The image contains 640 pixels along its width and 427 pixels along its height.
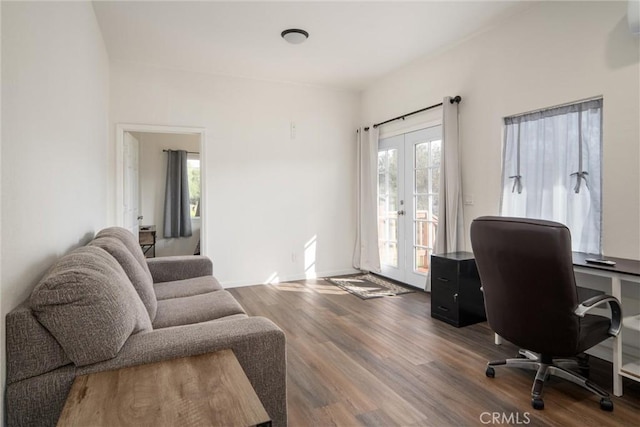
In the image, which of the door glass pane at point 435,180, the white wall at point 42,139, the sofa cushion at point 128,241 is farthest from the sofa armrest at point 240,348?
the door glass pane at point 435,180

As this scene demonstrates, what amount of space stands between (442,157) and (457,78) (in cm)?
86

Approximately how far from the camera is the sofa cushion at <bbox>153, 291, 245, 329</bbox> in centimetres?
203

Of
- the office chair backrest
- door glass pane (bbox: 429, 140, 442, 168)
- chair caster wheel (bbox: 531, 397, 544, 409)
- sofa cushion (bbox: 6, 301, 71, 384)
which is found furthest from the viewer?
door glass pane (bbox: 429, 140, 442, 168)

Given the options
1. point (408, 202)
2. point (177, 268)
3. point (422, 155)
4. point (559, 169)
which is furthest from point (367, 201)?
point (177, 268)

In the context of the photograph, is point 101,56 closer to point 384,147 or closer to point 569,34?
point 384,147

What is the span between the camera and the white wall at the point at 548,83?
2.46m

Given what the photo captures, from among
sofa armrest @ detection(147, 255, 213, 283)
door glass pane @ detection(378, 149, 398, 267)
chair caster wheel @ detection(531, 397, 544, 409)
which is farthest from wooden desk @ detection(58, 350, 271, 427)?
door glass pane @ detection(378, 149, 398, 267)

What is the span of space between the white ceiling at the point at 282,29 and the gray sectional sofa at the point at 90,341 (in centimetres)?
247

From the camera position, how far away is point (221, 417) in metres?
0.91

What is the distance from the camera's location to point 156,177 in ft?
20.5

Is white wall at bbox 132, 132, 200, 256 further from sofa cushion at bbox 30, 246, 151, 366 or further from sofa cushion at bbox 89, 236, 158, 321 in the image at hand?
sofa cushion at bbox 30, 246, 151, 366

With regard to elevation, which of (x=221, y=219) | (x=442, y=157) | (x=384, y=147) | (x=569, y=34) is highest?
(x=569, y=34)

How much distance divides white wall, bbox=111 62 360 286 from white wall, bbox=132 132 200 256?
73.1 inches

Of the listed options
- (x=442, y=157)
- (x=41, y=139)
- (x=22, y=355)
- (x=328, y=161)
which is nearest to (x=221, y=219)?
(x=328, y=161)
